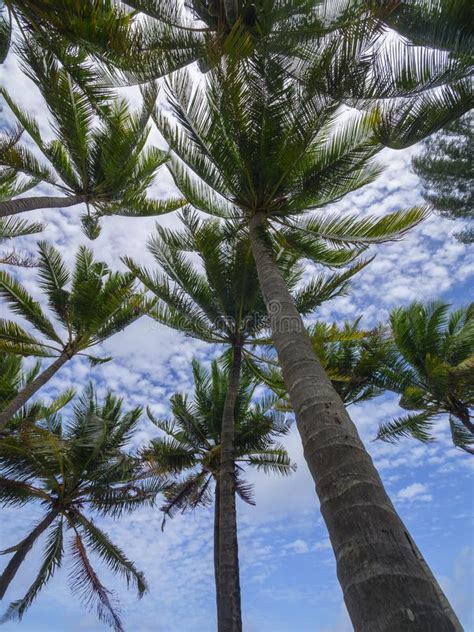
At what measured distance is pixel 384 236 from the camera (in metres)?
7.36

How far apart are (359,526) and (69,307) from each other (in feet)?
34.1

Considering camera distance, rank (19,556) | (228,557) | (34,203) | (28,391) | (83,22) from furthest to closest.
Answer: (19,556), (28,391), (34,203), (228,557), (83,22)

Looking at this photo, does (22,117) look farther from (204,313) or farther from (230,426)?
(230,426)

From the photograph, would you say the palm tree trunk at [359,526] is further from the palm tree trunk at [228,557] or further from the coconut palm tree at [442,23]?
the palm tree trunk at [228,557]

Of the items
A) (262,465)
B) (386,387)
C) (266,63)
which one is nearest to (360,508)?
(266,63)

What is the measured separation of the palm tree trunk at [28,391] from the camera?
9.23m

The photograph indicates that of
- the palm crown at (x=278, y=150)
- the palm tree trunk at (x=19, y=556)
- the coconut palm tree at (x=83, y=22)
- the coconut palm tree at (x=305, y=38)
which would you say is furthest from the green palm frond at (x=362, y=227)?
the palm tree trunk at (x=19, y=556)

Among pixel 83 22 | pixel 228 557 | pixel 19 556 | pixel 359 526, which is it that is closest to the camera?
pixel 359 526

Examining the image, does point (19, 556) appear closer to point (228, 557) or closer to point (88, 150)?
point (228, 557)

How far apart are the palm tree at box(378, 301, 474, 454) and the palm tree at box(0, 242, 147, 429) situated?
→ 23.2 ft

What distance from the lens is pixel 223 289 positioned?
10172 mm

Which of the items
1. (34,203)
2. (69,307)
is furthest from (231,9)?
(69,307)

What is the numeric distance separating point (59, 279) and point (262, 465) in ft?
26.6

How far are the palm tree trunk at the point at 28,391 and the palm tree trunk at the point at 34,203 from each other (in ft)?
13.5
